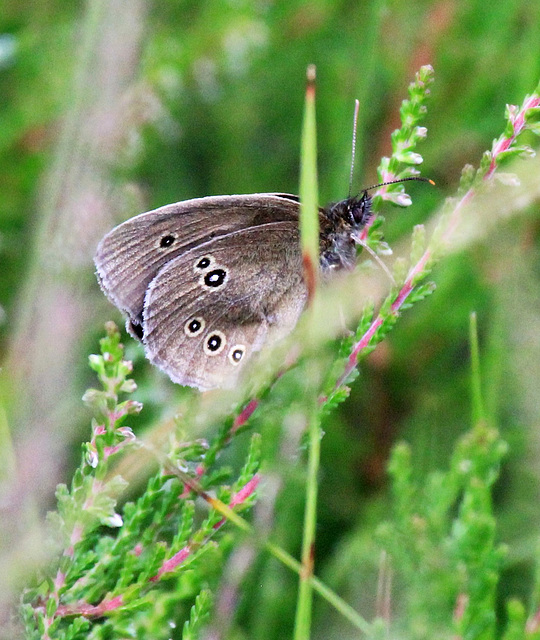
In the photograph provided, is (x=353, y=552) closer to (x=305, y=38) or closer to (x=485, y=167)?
(x=485, y=167)

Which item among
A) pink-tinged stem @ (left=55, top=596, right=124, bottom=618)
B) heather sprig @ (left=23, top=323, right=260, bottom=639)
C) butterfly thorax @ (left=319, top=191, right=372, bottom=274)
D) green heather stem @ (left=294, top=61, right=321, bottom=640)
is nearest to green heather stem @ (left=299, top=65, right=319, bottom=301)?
green heather stem @ (left=294, top=61, right=321, bottom=640)

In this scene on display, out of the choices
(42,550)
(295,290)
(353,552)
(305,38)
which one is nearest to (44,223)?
(295,290)

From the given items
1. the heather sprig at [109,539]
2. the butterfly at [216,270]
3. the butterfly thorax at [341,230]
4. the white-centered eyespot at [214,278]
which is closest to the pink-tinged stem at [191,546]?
the heather sprig at [109,539]

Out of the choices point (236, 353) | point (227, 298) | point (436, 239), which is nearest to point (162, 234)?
point (227, 298)

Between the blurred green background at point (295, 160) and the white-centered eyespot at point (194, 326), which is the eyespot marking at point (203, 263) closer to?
the white-centered eyespot at point (194, 326)

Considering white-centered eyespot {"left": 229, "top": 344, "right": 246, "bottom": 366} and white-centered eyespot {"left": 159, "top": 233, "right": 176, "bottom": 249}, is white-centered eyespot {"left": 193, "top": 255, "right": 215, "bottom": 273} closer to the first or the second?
white-centered eyespot {"left": 159, "top": 233, "right": 176, "bottom": 249}

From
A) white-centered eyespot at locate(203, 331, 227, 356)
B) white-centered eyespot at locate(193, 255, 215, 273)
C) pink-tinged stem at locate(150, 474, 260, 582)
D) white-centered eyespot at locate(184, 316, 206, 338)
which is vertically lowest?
pink-tinged stem at locate(150, 474, 260, 582)

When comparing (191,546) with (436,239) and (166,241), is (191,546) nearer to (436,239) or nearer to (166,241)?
(436,239)
